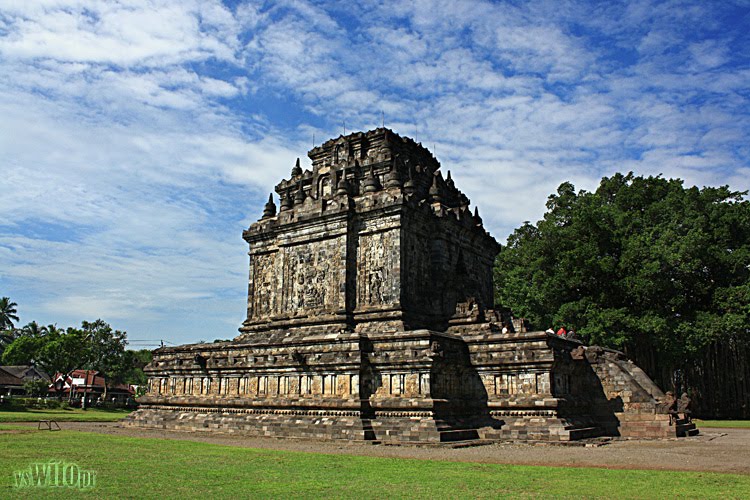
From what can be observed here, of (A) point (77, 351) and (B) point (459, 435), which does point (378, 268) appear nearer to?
(B) point (459, 435)

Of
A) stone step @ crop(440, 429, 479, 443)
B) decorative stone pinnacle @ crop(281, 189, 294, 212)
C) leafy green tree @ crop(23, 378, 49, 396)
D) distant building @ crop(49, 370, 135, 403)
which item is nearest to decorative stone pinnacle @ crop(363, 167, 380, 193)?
decorative stone pinnacle @ crop(281, 189, 294, 212)

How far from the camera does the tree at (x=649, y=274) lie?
106ft

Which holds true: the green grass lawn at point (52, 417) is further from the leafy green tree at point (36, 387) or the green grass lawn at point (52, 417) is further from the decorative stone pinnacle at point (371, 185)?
the leafy green tree at point (36, 387)

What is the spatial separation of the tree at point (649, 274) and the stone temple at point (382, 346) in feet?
24.3

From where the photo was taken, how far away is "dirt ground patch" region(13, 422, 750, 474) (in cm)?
1340

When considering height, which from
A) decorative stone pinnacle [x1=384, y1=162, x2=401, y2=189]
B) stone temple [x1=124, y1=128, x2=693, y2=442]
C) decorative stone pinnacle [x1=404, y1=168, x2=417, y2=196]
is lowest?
stone temple [x1=124, y1=128, x2=693, y2=442]

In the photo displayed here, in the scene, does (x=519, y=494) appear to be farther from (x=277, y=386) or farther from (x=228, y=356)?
(x=228, y=356)

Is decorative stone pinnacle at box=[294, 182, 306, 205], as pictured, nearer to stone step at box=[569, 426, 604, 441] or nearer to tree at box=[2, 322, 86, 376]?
stone step at box=[569, 426, 604, 441]

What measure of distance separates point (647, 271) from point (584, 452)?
19.2 metres

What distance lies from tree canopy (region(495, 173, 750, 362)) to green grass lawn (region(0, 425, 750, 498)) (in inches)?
882

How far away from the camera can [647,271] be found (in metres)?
32.5

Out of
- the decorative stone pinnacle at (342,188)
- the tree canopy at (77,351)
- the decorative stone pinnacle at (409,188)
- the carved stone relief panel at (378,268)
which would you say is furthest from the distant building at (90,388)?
the decorative stone pinnacle at (409,188)

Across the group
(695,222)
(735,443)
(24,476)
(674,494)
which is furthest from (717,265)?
(24,476)

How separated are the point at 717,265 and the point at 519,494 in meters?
29.6
